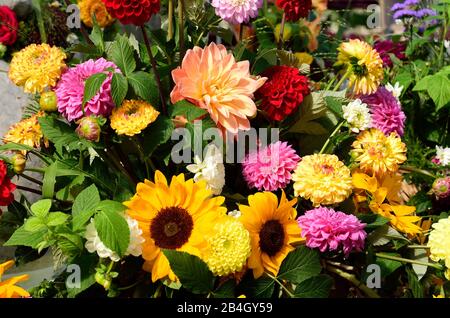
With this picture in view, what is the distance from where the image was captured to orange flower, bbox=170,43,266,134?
89 cm

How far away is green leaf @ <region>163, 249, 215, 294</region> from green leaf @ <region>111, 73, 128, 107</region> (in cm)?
22

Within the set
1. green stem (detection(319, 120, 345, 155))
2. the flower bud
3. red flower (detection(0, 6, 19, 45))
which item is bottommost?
green stem (detection(319, 120, 345, 155))

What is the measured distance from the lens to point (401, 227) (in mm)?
945

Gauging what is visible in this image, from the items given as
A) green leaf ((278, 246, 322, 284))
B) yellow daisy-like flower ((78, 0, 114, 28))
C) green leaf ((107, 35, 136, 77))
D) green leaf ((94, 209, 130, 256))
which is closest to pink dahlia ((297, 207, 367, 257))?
green leaf ((278, 246, 322, 284))

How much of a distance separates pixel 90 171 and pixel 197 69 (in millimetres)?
222

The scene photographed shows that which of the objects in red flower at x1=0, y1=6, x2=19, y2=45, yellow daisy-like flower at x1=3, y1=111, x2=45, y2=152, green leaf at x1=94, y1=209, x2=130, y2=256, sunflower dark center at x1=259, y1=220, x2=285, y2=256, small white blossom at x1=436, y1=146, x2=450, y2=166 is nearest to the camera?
green leaf at x1=94, y1=209, x2=130, y2=256

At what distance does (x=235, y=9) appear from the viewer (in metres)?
0.96

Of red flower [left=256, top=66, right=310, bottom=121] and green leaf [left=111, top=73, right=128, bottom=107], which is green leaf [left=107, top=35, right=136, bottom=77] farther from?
red flower [left=256, top=66, right=310, bottom=121]

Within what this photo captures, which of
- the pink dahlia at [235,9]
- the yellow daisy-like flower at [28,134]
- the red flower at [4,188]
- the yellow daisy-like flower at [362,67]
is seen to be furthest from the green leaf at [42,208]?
the yellow daisy-like flower at [362,67]

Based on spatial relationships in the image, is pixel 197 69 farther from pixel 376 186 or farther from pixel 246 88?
pixel 376 186

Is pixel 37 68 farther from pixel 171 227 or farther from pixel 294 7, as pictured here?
pixel 294 7
